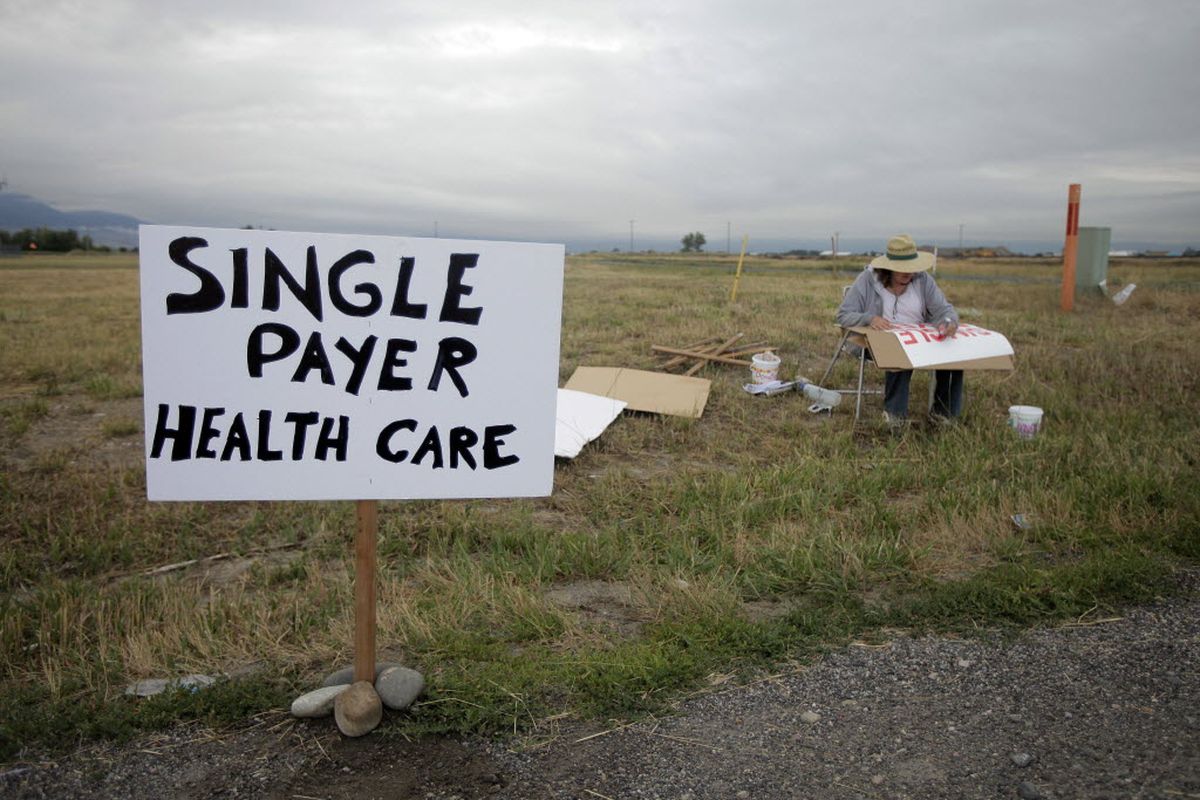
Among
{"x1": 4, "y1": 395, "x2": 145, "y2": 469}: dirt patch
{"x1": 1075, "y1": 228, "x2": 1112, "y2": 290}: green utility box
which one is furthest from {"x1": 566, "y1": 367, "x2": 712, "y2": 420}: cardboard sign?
Result: {"x1": 1075, "y1": 228, "x2": 1112, "y2": 290}: green utility box

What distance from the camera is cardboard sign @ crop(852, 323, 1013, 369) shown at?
632 cm

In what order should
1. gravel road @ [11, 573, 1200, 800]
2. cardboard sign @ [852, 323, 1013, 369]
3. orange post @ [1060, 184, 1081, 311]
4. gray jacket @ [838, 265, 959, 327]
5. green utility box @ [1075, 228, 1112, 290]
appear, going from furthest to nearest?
green utility box @ [1075, 228, 1112, 290] → orange post @ [1060, 184, 1081, 311] → gray jacket @ [838, 265, 959, 327] → cardboard sign @ [852, 323, 1013, 369] → gravel road @ [11, 573, 1200, 800]

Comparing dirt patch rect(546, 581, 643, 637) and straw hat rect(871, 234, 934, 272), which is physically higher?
straw hat rect(871, 234, 934, 272)

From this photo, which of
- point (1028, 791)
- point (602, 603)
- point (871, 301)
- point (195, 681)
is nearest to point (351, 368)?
point (195, 681)

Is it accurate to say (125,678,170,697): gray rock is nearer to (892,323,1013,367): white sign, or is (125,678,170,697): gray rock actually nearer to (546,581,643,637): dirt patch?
(546,581,643,637): dirt patch

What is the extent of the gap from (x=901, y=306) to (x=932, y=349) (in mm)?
711

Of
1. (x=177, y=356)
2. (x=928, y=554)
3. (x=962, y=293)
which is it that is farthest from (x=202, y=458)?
(x=962, y=293)

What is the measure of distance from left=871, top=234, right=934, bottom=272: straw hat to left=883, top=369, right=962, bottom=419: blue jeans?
87 centimetres

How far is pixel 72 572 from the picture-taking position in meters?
4.26

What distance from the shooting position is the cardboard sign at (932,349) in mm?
6320

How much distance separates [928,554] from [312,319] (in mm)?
2922

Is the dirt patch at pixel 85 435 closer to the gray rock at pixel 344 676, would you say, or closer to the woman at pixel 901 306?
the gray rock at pixel 344 676

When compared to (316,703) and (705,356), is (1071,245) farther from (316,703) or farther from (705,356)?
(316,703)

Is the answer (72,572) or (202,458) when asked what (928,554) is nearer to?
(202,458)
